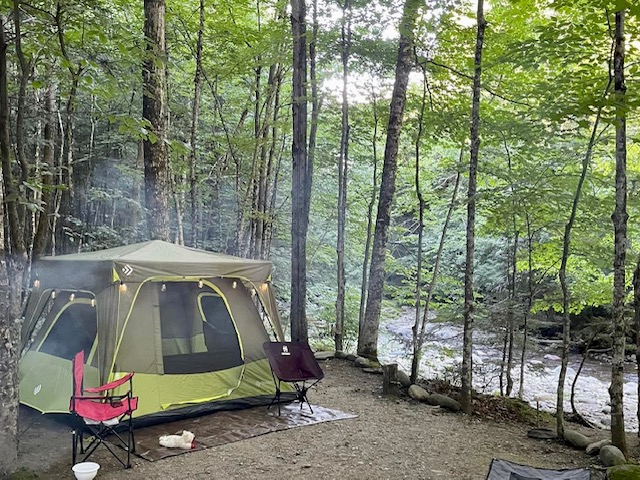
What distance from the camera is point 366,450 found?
3.82 meters

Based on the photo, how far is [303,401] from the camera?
4.96 metres

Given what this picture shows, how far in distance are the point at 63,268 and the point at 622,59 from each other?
16.8 feet

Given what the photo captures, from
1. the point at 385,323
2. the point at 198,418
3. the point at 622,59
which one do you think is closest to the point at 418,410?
the point at 198,418

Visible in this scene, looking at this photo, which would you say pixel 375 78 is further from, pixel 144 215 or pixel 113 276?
pixel 113 276

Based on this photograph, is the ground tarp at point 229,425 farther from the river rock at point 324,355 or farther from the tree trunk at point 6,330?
the river rock at point 324,355

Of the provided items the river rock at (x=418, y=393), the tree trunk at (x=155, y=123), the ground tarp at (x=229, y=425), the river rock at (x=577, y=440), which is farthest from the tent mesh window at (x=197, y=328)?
the river rock at (x=577, y=440)

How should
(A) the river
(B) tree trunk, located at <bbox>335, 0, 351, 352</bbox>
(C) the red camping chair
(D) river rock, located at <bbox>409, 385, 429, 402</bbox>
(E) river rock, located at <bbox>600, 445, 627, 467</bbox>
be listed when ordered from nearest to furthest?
(C) the red camping chair
(E) river rock, located at <bbox>600, 445, 627, 467</bbox>
(D) river rock, located at <bbox>409, 385, 429, 402</bbox>
(A) the river
(B) tree trunk, located at <bbox>335, 0, 351, 352</bbox>

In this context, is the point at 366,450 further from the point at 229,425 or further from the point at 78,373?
the point at 78,373

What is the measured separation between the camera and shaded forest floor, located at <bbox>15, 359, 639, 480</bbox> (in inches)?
132

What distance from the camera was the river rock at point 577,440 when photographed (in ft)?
13.2

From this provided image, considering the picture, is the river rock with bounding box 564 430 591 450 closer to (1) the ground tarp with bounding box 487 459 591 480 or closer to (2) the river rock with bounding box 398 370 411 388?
(1) the ground tarp with bounding box 487 459 591 480

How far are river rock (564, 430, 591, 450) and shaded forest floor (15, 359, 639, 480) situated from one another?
2.9 inches

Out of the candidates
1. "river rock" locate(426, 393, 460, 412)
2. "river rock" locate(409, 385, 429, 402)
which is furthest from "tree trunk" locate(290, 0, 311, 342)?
"river rock" locate(426, 393, 460, 412)

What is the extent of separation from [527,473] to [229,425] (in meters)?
2.38
